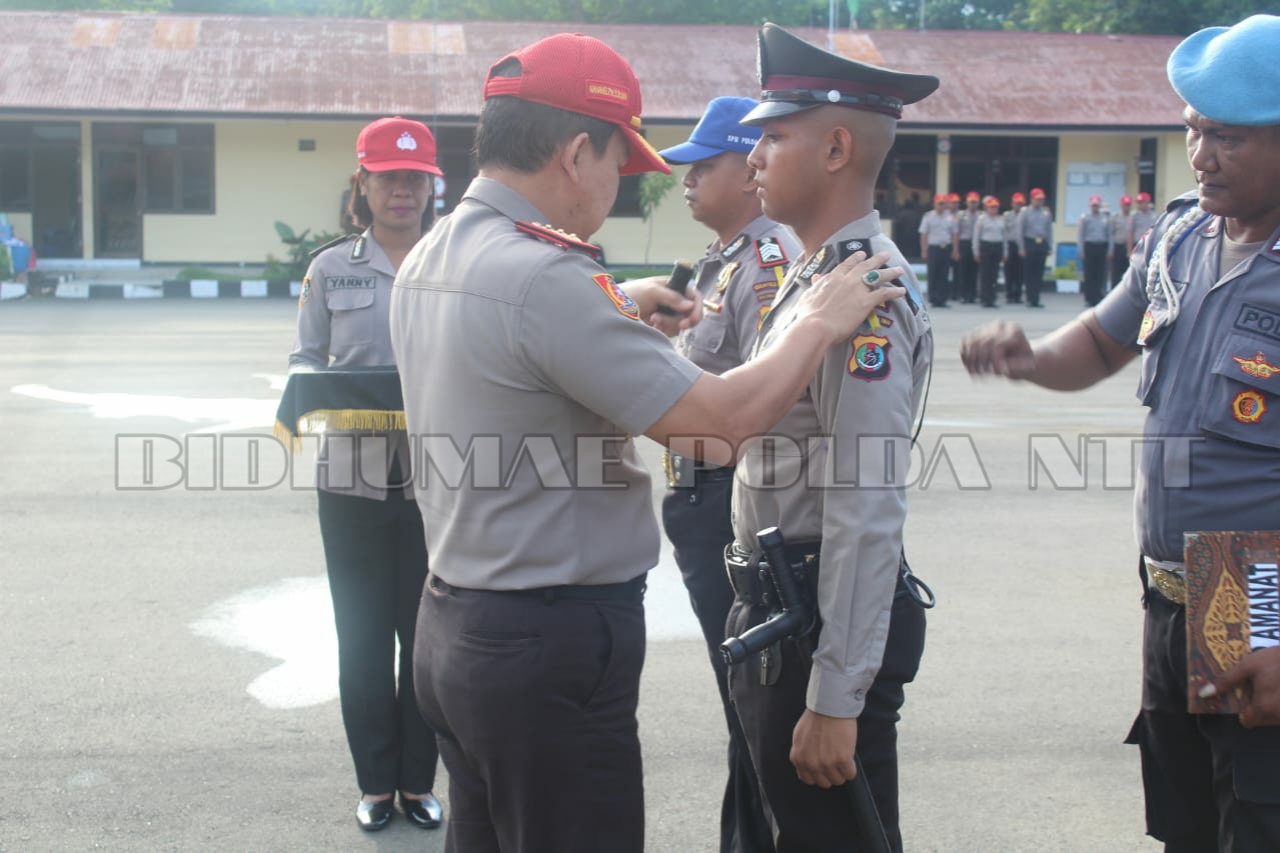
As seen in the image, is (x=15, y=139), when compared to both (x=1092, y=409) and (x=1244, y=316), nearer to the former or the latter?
(x=1092, y=409)

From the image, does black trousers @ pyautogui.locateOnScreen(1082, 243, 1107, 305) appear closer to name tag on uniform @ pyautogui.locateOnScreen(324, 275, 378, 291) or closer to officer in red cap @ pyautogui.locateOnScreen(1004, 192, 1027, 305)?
officer in red cap @ pyautogui.locateOnScreen(1004, 192, 1027, 305)

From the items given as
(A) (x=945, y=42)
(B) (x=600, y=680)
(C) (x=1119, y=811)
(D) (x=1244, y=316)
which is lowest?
(C) (x=1119, y=811)

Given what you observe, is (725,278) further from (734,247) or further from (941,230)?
(941,230)

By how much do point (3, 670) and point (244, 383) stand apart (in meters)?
7.73

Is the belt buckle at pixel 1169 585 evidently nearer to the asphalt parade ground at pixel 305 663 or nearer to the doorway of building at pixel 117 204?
the asphalt parade ground at pixel 305 663

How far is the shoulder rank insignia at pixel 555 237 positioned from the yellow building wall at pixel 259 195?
92.8ft

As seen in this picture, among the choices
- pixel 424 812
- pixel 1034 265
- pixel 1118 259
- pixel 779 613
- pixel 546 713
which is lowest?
pixel 424 812

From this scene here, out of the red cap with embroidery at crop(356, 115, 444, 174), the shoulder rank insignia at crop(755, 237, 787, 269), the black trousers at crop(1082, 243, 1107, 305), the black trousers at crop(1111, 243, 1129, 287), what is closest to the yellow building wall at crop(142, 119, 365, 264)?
the black trousers at crop(1082, 243, 1107, 305)

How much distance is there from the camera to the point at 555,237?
244 centimetres

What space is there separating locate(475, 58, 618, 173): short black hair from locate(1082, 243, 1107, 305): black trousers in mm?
23287

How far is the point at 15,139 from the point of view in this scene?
2948 cm

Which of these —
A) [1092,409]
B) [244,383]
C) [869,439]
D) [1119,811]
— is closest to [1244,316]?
[869,439]

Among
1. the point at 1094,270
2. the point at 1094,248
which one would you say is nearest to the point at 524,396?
the point at 1094,248

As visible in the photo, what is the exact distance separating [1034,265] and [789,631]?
22432 mm
